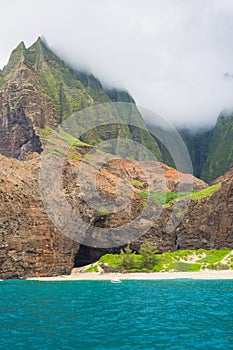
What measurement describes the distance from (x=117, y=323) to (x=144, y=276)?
6269cm

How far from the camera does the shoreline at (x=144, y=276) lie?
287ft

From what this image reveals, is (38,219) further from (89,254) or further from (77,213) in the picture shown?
(89,254)

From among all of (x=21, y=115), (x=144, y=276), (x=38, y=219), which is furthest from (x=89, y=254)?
(x=21, y=115)

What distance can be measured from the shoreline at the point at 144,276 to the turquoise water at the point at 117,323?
40.2 m

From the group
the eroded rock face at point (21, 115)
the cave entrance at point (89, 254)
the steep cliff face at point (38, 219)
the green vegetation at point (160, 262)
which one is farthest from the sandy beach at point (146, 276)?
the eroded rock face at point (21, 115)

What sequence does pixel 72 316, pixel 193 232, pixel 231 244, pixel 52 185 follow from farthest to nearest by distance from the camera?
pixel 193 232, pixel 231 244, pixel 52 185, pixel 72 316

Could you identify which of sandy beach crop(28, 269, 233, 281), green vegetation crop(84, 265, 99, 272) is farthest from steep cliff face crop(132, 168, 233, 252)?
sandy beach crop(28, 269, 233, 281)

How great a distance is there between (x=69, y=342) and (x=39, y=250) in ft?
238

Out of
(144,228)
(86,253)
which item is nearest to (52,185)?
(86,253)

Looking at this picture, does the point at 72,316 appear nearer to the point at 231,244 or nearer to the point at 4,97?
the point at 231,244

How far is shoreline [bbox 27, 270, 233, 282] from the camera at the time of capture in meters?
87.4

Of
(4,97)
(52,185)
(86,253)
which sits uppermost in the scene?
(4,97)

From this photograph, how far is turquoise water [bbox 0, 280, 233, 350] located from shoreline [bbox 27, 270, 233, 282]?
1584 inches

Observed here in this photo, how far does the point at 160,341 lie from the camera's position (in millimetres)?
24750
